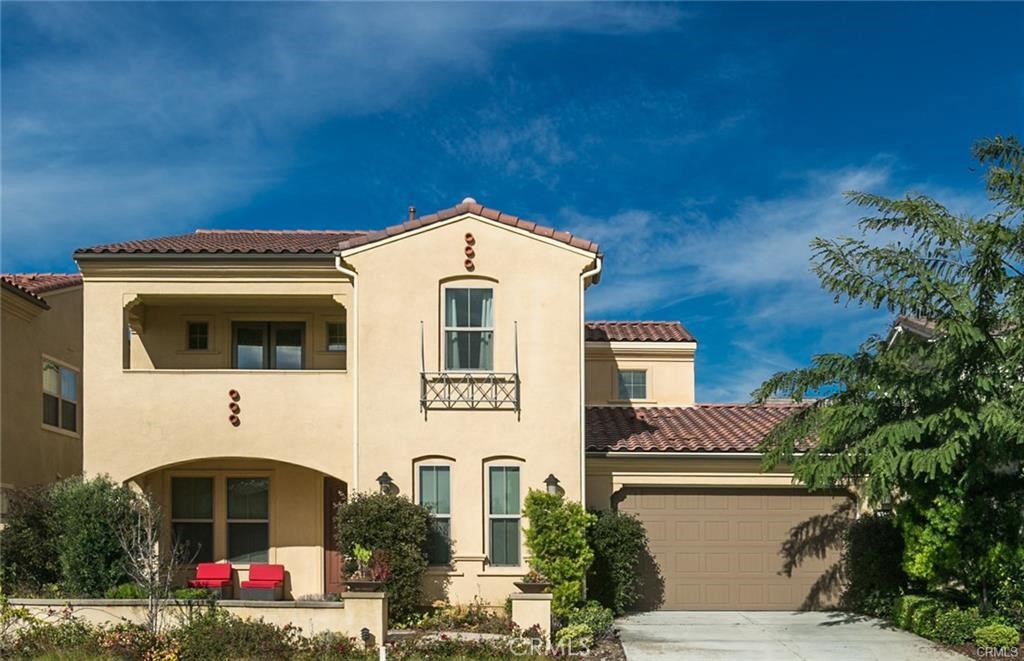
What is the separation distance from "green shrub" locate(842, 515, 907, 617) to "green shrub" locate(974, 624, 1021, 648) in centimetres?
327

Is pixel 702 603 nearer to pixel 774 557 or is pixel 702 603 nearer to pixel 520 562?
pixel 774 557

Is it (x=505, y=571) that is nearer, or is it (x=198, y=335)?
(x=505, y=571)

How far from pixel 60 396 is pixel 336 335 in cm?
678

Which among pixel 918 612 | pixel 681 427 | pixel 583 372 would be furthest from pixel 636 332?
pixel 918 612

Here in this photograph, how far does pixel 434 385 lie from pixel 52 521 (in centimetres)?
667

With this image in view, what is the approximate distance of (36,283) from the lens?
82.9ft

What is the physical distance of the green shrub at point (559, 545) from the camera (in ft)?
61.7

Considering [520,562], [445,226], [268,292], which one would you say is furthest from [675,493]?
[268,292]

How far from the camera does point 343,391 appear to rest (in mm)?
20672

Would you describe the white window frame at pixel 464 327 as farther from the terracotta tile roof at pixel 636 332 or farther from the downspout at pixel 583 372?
the terracotta tile roof at pixel 636 332

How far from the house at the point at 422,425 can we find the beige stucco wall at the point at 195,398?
27 millimetres

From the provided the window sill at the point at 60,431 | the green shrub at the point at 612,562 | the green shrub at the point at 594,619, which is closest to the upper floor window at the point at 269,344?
the window sill at the point at 60,431

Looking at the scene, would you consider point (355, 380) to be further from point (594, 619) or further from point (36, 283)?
point (36, 283)

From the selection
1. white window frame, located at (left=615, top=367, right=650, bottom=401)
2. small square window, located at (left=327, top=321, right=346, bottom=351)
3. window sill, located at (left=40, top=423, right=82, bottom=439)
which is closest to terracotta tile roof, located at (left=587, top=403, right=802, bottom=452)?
white window frame, located at (left=615, top=367, right=650, bottom=401)
